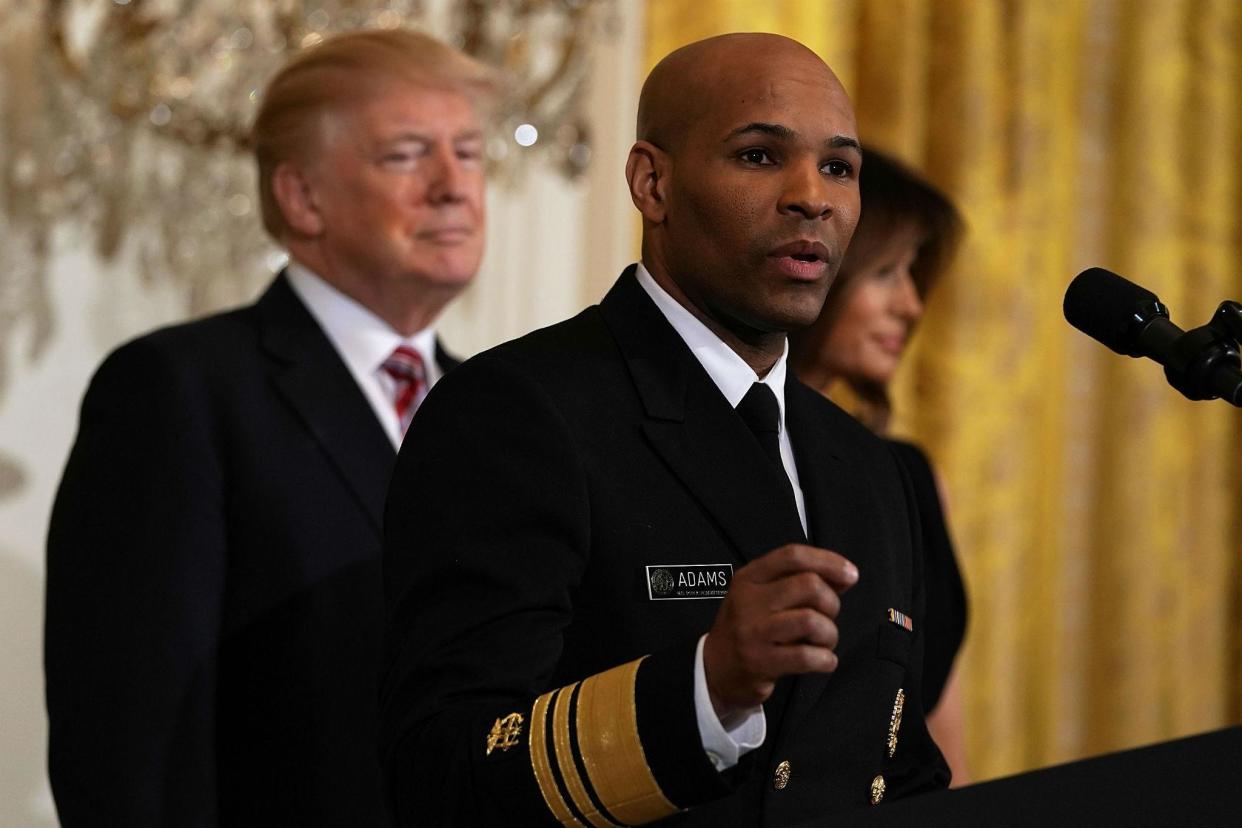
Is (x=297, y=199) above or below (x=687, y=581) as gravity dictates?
above

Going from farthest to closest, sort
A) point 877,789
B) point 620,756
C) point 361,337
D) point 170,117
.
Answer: point 170,117, point 361,337, point 877,789, point 620,756

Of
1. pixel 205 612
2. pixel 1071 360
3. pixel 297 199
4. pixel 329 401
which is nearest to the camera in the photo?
pixel 205 612

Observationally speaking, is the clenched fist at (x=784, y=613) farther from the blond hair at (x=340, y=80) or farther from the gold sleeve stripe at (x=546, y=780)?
the blond hair at (x=340, y=80)

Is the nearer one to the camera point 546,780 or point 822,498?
point 546,780

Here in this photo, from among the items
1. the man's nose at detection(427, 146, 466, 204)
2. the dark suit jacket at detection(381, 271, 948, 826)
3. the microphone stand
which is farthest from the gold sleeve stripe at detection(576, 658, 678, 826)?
the man's nose at detection(427, 146, 466, 204)

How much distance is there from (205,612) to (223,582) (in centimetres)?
4

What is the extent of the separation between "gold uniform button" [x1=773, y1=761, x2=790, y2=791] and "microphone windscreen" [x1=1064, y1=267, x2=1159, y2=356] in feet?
1.18

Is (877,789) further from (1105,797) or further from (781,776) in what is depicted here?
(1105,797)

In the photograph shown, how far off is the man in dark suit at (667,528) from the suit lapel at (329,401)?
747 millimetres

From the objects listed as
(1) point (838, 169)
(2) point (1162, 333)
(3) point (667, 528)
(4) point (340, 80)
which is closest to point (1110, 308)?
(2) point (1162, 333)

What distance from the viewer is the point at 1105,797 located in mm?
970

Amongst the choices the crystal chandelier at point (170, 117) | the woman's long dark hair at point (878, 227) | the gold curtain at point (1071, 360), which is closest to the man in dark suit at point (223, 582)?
the woman's long dark hair at point (878, 227)

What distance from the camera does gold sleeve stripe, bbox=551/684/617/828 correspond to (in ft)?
3.55

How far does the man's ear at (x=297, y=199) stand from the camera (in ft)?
7.65
